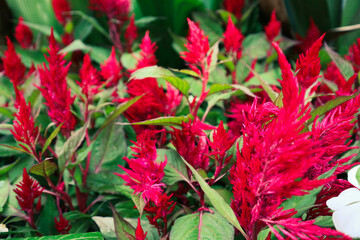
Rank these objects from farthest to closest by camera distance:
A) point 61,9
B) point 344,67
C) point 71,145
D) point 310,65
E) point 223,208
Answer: point 61,9 < point 344,67 < point 71,145 < point 310,65 < point 223,208

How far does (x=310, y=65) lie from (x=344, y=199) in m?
0.22

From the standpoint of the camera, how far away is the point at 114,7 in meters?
1.18

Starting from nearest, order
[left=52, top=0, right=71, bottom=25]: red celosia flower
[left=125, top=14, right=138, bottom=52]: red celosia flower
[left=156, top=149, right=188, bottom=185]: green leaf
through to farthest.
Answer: [left=156, top=149, right=188, bottom=185]: green leaf, [left=125, top=14, right=138, bottom=52]: red celosia flower, [left=52, top=0, right=71, bottom=25]: red celosia flower

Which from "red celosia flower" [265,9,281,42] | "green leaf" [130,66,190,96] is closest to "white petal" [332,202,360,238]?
"green leaf" [130,66,190,96]

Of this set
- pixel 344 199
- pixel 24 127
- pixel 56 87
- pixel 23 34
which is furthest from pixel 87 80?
pixel 23 34

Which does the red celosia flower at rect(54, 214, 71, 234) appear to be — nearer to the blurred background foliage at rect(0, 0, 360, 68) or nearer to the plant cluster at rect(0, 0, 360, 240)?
the plant cluster at rect(0, 0, 360, 240)

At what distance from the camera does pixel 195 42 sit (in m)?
0.61

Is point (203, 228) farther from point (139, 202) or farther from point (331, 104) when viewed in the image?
point (331, 104)

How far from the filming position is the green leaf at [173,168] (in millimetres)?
599

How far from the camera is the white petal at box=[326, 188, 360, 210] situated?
457 mm

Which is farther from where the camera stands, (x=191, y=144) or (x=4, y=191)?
(x=4, y=191)

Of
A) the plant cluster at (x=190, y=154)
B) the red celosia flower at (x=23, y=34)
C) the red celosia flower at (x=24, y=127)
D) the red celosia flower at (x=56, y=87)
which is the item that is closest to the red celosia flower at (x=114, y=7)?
the plant cluster at (x=190, y=154)

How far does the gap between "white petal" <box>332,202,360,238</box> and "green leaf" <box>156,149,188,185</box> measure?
261 mm

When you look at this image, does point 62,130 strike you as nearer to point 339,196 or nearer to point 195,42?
point 195,42
